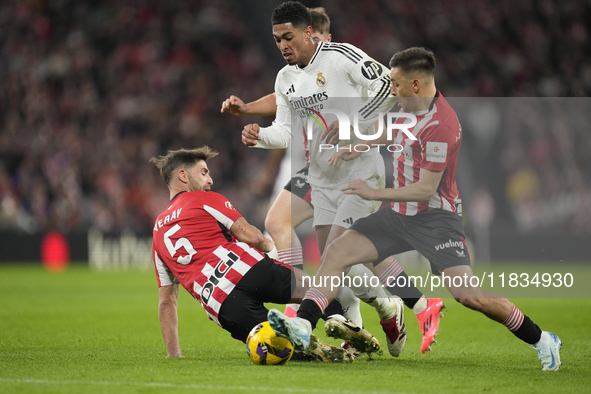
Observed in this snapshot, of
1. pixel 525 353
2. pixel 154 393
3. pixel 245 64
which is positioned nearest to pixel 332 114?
pixel 525 353

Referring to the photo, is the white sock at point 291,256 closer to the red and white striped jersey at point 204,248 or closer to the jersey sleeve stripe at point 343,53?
the red and white striped jersey at point 204,248

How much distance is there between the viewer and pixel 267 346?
425 cm

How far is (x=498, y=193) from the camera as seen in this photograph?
1647 cm

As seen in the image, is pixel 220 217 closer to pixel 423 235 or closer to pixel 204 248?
pixel 204 248

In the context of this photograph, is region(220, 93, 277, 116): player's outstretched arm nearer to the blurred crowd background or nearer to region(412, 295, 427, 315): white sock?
region(412, 295, 427, 315): white sock

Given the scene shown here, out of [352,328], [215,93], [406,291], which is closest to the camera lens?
[352,328]

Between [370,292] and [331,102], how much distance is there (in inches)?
55.6

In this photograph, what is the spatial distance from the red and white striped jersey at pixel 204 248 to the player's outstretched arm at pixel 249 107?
3.05ft

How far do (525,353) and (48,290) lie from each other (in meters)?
8.01

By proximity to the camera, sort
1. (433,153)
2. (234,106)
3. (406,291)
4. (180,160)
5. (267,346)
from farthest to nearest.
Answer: (234,106) → (406,291) → (180,160) → (433,153) → (267,346)

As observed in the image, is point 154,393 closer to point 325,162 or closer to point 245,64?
point 325,162

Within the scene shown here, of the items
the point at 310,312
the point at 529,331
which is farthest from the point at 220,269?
the point at 529,331

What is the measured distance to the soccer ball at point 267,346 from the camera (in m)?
4.22

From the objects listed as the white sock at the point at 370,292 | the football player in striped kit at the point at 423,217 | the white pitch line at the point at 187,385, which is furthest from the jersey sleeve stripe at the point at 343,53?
the white pitch line at the point at 187,385
